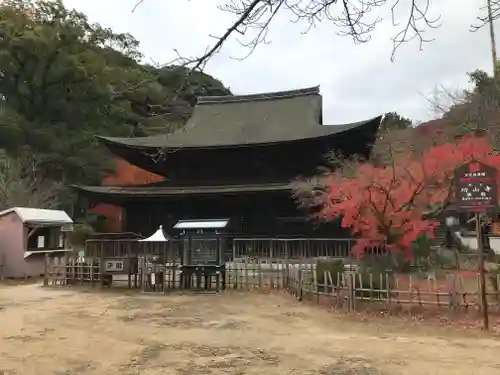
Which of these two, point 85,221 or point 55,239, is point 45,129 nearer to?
point 85,221

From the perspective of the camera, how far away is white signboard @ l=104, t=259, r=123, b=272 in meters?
14.9

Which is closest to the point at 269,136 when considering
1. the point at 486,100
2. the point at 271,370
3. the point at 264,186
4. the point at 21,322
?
the point at 264,186

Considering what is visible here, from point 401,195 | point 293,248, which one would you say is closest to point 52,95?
point 293,248

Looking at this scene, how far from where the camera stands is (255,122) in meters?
24.8

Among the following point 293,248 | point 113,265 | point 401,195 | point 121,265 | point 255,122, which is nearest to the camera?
point 121,265

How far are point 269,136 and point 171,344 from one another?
51.3 ft

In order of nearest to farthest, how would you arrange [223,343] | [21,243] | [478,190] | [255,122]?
[223,343], [478,190], [21,243], [255,122]

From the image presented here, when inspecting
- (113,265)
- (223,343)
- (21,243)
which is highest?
(21,243)

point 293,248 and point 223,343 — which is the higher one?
point 293,248

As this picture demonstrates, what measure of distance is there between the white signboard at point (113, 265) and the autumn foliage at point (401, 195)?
7378 mm

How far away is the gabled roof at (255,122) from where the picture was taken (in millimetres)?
21562

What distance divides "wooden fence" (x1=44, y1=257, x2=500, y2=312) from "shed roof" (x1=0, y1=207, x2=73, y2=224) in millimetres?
2801

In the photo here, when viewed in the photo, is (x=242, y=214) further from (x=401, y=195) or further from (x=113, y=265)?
(x=401, y=195)

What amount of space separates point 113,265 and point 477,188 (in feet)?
35.6
